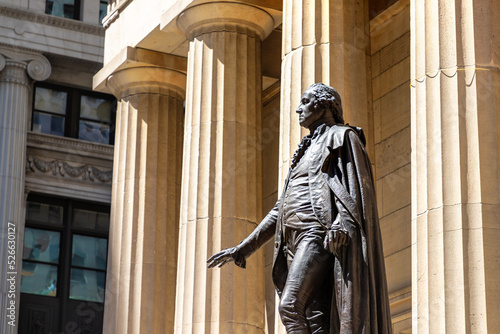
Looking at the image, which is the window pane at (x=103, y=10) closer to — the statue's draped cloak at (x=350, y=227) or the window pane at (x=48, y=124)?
the window pane at (x=48, y=124)

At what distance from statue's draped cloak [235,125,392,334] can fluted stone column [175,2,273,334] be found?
11.4m

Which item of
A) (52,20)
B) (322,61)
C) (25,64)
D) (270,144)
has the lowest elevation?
(322,61)

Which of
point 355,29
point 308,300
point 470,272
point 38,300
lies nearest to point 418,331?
point 470,272

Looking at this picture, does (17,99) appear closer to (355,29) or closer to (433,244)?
(355,29)

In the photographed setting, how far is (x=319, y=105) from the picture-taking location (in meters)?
11.1

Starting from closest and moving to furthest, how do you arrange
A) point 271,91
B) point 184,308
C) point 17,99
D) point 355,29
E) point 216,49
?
point 355,29
point 184,308
point 216,49
point 271,91
point 17,99

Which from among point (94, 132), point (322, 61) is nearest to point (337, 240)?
point (322, 61)

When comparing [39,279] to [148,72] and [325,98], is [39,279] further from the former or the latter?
[325,98]

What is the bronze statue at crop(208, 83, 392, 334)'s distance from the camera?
33.0 feet

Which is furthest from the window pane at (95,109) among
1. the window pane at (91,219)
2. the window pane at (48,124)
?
the window pane at (91,219)

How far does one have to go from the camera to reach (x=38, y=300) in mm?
36188

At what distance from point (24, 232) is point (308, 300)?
27303 mm

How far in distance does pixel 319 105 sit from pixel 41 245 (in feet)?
89.0

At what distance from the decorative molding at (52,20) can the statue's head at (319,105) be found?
87.7ft
